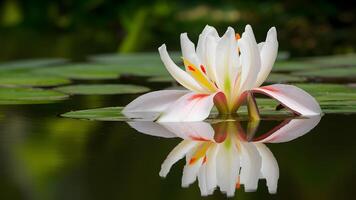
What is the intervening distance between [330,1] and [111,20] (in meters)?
1.59

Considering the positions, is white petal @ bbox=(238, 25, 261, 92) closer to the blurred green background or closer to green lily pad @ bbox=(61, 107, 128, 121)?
green lily pad @ bbox=(61, 107, 128, 121)

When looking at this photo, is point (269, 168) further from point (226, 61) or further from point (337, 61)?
point (337, 61)

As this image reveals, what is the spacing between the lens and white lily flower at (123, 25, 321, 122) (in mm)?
1720

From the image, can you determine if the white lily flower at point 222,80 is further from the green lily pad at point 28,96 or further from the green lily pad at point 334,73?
the green lily pad at point 334,73

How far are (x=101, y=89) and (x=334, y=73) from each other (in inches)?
29.6

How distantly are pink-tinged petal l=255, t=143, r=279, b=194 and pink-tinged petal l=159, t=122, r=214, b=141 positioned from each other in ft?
0.39

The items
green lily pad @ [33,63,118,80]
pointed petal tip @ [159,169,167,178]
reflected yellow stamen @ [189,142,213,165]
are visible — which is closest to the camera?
pointed petal tip @ [159,169,167,178]

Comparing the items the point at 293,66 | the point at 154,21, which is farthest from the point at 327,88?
the point at 154,21

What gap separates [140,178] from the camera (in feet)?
4.00

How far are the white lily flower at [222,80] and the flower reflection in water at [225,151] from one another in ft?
0.09

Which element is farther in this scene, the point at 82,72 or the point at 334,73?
the point at 82,72

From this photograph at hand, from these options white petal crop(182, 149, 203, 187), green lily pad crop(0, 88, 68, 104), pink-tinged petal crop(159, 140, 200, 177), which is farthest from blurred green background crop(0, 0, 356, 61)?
white petal crop(182, 149, 203, 187)

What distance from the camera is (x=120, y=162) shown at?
1.37 metres

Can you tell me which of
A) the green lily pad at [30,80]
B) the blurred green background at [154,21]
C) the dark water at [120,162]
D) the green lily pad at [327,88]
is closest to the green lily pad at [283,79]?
the green lily pad at [327,88]
